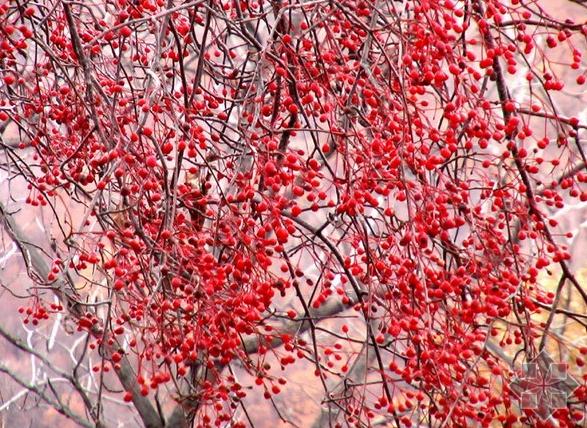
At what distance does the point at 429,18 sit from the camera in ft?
4.21

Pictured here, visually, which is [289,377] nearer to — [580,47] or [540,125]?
[540,125]

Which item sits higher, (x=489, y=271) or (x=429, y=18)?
(x=429, y=18)

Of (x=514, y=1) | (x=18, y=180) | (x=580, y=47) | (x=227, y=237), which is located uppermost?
(x=580, y=47)

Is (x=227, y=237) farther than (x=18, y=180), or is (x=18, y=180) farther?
(x=18, y=180)

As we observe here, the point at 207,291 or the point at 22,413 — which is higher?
the point at 22,413

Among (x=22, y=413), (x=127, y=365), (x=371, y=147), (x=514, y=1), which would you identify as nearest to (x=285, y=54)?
(x=371, y=147)

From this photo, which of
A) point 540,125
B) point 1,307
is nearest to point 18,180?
point 1,307

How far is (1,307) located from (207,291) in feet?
8.20

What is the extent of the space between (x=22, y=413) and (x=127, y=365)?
125 cm

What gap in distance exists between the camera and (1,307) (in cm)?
351

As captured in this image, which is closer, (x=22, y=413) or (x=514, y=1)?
(x=514, y=1)

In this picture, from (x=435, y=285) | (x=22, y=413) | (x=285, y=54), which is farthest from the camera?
(x=22, y=413)

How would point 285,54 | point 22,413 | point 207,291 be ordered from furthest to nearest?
1. point 22,413
2. point 285,54
3. point 207,291

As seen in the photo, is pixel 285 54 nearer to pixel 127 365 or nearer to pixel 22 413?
pixel 127 365
